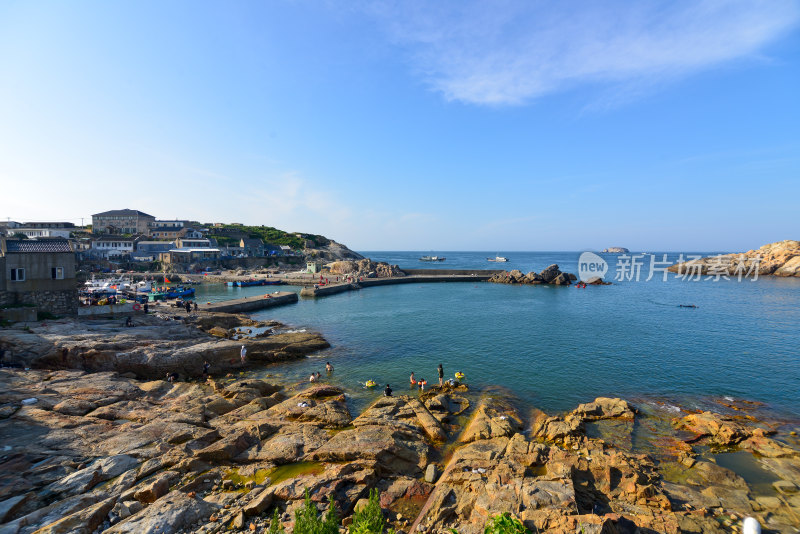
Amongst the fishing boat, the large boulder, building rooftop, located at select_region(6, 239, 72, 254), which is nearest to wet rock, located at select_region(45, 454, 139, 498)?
building rooftop, located at select_region(6, 239, 72, 254)

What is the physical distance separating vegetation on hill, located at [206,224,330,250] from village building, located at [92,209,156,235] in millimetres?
23850

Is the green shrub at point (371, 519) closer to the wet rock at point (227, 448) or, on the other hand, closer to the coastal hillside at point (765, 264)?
the wet rock at point (227, 448)

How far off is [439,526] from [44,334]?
32.1 meters

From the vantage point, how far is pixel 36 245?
30.7 m

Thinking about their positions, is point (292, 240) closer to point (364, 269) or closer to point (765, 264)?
point (364, 269)

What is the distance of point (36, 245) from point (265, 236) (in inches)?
5300

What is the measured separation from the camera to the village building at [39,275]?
95.1 feet

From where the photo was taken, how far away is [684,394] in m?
25.6

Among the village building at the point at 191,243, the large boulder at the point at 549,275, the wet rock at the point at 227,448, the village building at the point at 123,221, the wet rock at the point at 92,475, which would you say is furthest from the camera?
the village building at the point at 123,221

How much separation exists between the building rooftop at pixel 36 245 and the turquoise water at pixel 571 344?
22580 millimetres

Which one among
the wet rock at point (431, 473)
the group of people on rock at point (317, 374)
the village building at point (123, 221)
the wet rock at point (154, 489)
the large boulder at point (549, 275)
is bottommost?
the group of people on rock at point (317, 374)

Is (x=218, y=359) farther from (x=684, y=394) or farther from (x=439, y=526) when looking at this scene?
(x=684, y=394)

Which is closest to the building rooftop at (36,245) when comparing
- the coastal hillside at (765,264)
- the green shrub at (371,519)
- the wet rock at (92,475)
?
the wet rock at (92,475)

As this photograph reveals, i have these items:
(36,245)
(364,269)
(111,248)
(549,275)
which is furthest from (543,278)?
(111,248)
